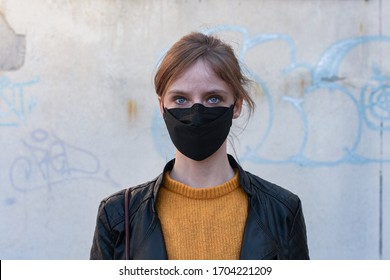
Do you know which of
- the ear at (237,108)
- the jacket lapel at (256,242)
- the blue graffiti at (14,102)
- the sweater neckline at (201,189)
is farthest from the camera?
the blue graffiti at (14,102)

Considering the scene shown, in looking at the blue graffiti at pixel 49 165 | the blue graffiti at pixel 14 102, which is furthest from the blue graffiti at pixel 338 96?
the blue graffiti at pixel 14 102

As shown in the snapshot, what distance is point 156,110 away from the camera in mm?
4402

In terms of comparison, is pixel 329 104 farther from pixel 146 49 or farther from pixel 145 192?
pixel 145 192

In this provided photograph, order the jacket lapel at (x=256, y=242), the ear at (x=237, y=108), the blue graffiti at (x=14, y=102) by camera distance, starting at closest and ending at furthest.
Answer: the jacket lapel at (x=256, y=242) → the ear at (x=237, y=108) → the blue graffiti at (x=14, y=102)

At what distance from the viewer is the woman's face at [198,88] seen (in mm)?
1927

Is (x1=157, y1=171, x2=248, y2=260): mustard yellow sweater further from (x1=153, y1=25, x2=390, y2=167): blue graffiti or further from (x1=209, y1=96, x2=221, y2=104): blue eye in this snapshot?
(x1=153, y1=25, x2=390, y2=167): blue graffiti

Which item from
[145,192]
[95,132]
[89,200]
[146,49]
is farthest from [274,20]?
→ [145,192]

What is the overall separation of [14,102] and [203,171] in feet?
9.24

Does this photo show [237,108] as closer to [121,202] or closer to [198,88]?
[198,88]

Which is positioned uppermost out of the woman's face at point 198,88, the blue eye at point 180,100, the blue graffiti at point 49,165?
the woman's face at point 198,88

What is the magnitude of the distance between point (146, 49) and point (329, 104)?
156 centimetres

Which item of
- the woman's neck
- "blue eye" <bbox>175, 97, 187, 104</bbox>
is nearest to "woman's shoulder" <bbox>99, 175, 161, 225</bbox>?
the woman's neck

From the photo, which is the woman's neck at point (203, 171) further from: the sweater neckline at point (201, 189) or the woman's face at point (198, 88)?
the woman's face at point (198, 88)

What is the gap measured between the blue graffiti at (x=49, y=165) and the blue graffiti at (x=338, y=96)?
127cm
